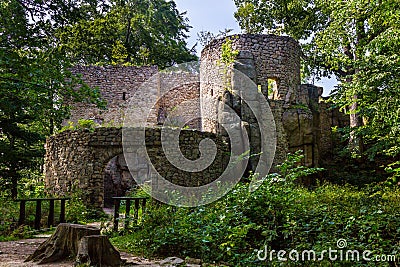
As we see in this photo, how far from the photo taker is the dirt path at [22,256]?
15.2ft

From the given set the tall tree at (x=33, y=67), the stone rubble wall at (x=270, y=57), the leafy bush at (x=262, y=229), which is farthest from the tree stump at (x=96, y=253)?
the stone rubble wall at (x=270, y=57)

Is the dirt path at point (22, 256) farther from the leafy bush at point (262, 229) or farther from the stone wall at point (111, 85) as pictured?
the stone wall at point (111, 85)

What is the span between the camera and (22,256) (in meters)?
5.25

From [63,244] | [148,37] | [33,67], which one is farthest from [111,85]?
[63,244]

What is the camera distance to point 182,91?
732 inches

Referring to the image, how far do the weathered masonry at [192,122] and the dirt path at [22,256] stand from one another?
119 inches

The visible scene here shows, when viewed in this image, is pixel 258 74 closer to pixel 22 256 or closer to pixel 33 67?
pixel 33 67

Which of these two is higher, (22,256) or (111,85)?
(111,85)

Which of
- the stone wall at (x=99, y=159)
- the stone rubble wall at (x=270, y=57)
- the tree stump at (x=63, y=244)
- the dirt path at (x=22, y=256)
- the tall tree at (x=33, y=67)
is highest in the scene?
the stone rubble wall at (x=270, y=57)

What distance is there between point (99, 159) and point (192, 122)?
681 centimetres

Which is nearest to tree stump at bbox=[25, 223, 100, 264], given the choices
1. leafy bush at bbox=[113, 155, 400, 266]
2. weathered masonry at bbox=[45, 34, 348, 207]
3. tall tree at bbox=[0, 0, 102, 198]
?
leafy bush at bbox=[113, 155, 400, 266]

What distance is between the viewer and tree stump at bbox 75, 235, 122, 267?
14.3 ft

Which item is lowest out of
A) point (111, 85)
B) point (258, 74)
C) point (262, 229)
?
point (262, 229)

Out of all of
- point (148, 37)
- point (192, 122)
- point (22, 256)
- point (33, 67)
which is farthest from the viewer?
point (148, 37)
